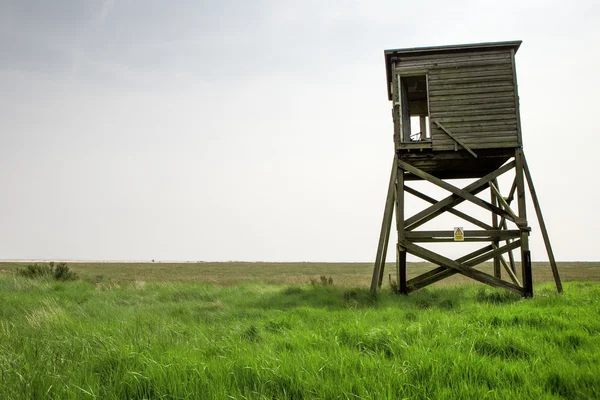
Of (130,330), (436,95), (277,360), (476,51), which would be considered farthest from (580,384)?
(476,51)

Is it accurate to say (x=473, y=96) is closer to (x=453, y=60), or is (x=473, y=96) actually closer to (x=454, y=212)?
(x=453, y=60)

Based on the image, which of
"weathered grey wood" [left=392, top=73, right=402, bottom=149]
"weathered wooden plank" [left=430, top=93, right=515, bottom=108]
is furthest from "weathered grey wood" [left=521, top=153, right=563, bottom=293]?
"weathered grey wood" [left=392, top=73, right=402, bottom=149]

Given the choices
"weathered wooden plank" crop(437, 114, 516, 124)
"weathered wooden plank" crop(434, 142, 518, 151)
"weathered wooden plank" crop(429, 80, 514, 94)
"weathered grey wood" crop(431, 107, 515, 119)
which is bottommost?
"weathered wooden plank" crop(434, 142, 518, 151)

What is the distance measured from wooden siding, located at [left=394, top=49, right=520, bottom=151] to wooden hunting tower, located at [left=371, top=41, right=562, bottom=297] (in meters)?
0.03

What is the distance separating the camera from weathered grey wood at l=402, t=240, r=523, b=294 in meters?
10.4

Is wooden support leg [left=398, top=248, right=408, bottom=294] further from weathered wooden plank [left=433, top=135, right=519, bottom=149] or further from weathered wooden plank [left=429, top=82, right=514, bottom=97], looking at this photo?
weathered wooden plank [left=429, top=82, right=514, bottom=97]

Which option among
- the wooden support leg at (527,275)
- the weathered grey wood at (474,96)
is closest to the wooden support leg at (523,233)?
the wooden support leg at (527,275)

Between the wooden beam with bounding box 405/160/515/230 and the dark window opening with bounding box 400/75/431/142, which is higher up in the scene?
the dark window opening with bounding box 400/75/431/142

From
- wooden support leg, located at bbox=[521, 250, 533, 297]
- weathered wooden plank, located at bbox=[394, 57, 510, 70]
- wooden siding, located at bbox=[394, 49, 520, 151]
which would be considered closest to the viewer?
wooden support leg, located at bbox=[521, 250, 533, 297]

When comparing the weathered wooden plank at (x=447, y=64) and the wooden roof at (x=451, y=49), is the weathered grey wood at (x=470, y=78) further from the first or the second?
the wooden roof at (x=451, y=49)

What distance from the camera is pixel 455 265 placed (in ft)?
35.1

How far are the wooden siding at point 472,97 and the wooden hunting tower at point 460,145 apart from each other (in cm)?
3

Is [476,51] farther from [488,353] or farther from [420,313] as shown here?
[488,353]

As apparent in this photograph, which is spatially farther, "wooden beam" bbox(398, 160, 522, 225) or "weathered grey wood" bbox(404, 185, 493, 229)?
"weathered grey wood" bbox(404, 185, 493, 229)
